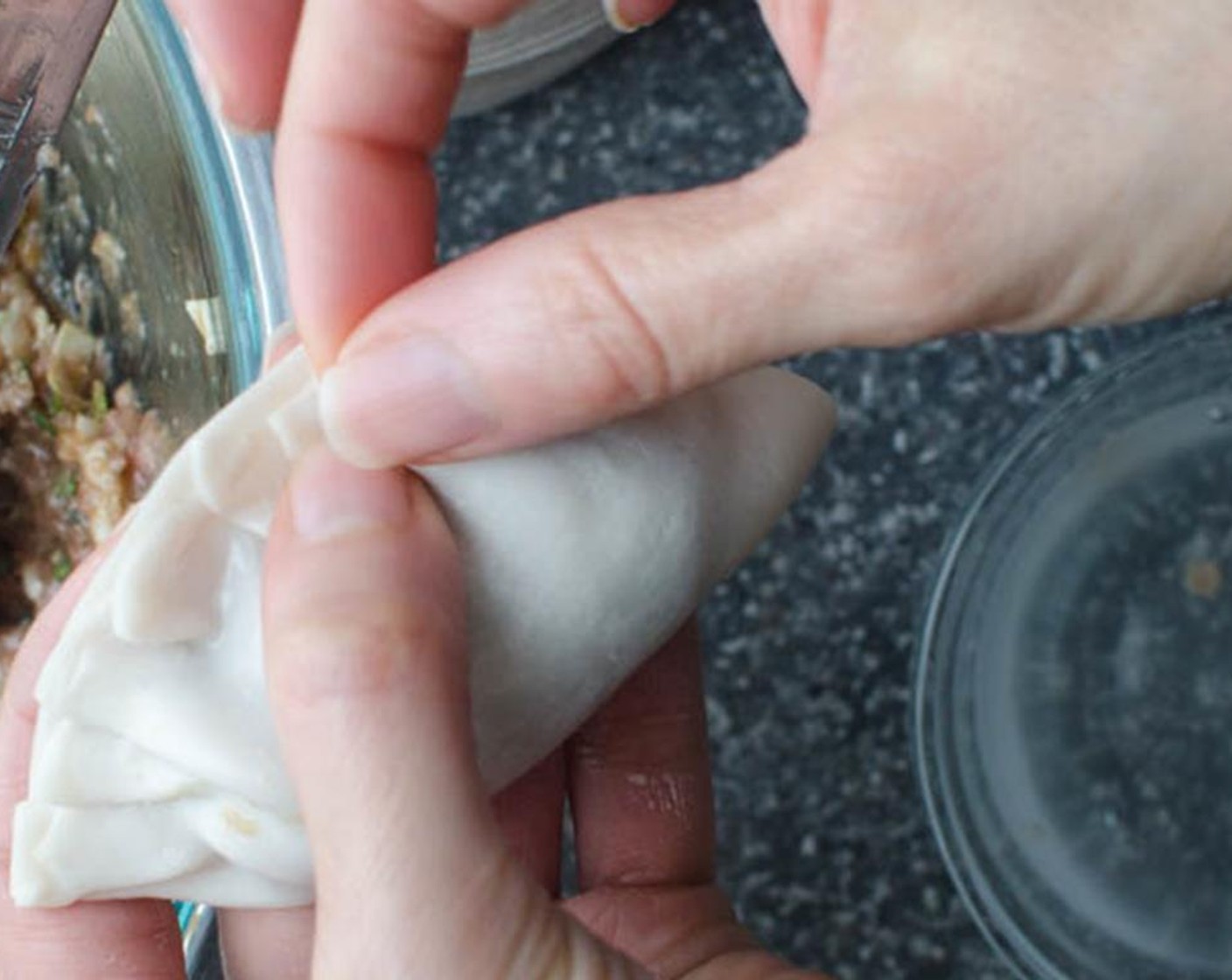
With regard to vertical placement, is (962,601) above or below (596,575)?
below

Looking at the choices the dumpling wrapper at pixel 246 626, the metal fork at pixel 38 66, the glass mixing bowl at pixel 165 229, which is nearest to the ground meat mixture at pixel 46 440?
the glass mixing bowl at pixel 165 229

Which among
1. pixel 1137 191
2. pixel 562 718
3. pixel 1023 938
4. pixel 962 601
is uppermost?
pixel 1137 191

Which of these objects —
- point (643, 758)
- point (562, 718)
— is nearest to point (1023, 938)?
point (643, 758)

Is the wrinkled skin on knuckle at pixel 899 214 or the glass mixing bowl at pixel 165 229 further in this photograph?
the glass mixing bowl at pixel 165 229

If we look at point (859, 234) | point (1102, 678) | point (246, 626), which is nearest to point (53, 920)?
point (246, 626)

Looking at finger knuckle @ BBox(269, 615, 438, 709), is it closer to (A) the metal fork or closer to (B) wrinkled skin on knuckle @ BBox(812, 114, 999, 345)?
(B) wrinkled skin on knuckle @ BBox(812, 114, 999, 345)

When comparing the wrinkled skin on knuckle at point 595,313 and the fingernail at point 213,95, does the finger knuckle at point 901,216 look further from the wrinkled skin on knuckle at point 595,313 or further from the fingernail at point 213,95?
the fingernail at point 213,95

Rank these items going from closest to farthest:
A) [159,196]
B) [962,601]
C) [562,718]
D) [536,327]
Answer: [536,327] < [562,718] < [159,196] < [962,601]

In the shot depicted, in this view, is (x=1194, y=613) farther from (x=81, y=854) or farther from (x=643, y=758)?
(x=81, y=854)

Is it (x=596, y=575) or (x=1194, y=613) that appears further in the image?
(x=1194, y=613)
